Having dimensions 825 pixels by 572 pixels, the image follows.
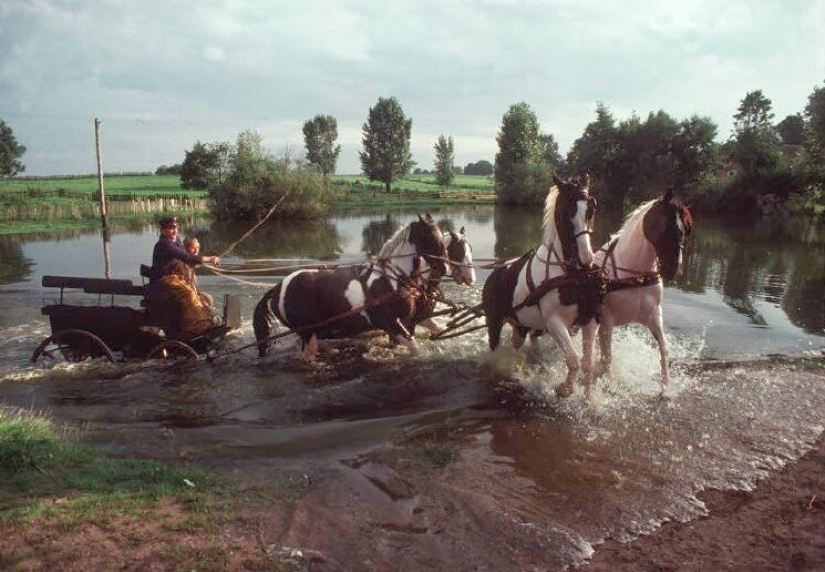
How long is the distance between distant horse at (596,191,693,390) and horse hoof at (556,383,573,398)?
967mm

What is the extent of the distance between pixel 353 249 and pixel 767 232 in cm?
2311

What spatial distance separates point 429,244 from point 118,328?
15.3ft

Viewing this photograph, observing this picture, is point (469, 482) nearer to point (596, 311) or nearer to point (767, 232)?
point (596, 311)

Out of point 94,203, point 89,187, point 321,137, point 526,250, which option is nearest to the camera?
point 526,250

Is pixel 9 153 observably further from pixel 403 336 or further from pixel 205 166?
pixel 403 336

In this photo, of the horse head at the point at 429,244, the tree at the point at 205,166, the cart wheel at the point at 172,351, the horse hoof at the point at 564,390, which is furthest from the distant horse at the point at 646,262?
the tree at the point at 205,166

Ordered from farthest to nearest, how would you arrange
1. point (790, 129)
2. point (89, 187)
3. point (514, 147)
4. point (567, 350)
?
point (790, 129), point (89, 187), point (514, 147), point (567, 350)

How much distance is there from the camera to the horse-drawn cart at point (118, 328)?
7.86 meters

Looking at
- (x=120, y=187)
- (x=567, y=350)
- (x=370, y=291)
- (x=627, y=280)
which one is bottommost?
(x=567, y=350)

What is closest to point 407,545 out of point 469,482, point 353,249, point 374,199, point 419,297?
point 469,482

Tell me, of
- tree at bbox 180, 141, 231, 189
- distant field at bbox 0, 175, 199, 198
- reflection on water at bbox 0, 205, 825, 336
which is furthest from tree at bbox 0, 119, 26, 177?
reflection on water at bbox 0, 205, 825, 336

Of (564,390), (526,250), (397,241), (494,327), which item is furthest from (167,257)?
(526,250)

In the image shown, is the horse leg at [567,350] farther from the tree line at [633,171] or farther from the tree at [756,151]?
the tree at [756,151]

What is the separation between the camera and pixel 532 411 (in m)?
6.85
